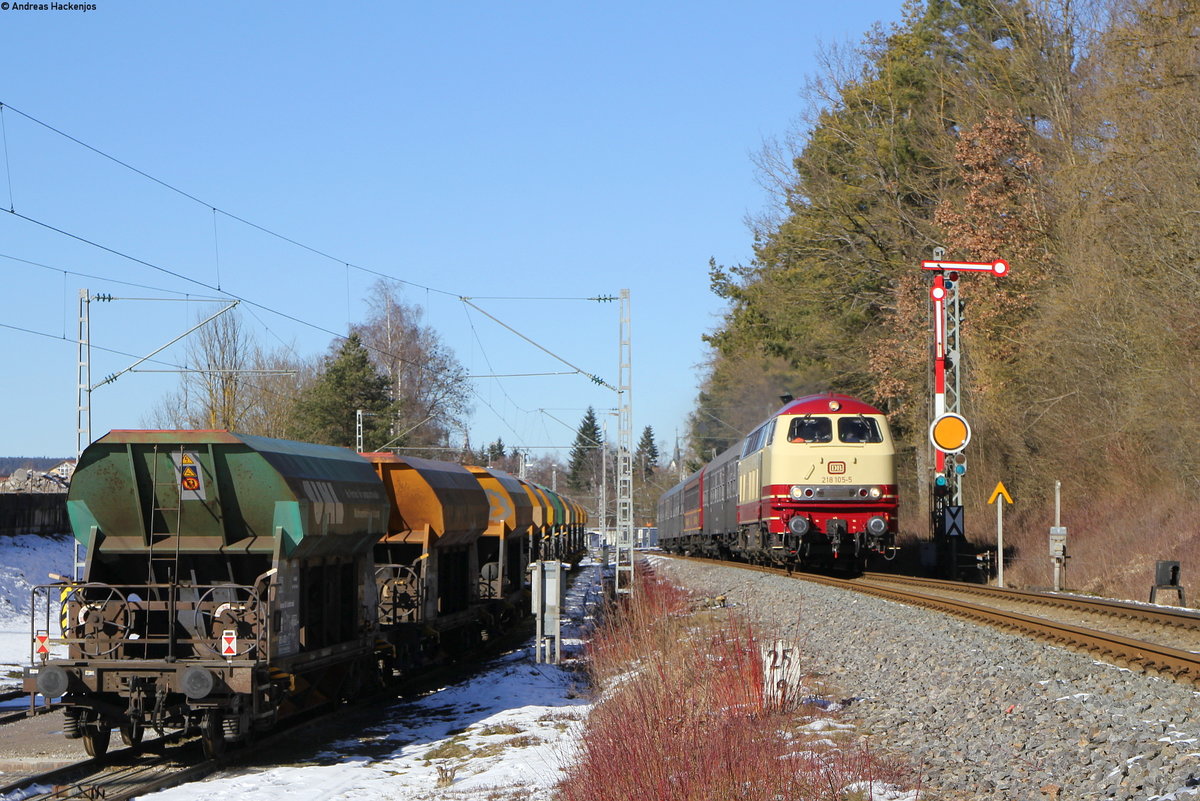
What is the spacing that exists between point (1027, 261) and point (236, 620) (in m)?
28.4

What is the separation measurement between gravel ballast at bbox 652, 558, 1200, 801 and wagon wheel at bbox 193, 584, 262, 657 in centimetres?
518

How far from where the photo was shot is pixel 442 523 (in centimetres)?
1686

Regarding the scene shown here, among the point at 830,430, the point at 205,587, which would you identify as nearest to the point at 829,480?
the point at 830,430

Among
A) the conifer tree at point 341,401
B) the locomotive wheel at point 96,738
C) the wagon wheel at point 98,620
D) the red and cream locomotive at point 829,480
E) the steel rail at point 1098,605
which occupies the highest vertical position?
the conifer tree at point 341,401

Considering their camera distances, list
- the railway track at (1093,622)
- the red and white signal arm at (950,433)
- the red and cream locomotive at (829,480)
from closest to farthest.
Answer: the railway track at (1093,622) → the red and white signal arm at (950,433) → the red and cream locomotive at (829,480)

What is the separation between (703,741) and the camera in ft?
28.5

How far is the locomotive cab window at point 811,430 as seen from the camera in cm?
2606

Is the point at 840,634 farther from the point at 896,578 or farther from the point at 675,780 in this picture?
the point at 896,578

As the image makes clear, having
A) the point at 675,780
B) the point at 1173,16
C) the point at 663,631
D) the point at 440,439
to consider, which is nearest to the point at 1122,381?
the point at 1173,16

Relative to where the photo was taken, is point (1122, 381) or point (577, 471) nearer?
point (1122, 381)

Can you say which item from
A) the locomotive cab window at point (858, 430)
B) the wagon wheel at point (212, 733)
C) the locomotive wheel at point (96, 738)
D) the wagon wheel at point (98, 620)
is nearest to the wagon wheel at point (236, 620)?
the wagon wheel at point (212, 733)

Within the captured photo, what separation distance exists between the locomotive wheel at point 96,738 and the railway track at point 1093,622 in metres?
9.39

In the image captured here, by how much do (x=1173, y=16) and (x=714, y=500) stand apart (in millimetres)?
21435

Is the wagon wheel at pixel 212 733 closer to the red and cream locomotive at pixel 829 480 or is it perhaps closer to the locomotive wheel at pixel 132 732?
the locomotive wheel at pixel 132 732
